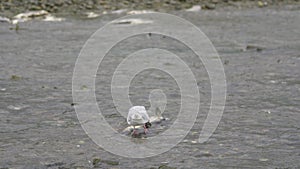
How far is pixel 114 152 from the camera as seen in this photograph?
392 centimetres

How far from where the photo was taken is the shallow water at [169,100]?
383 centimetres

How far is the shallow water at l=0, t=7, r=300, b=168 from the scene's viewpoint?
3830 millimetres

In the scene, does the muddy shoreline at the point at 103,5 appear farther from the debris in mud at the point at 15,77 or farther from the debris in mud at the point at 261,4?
the debris in mud at the point at 15,77

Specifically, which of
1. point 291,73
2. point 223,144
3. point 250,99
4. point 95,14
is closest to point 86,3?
point 95,14

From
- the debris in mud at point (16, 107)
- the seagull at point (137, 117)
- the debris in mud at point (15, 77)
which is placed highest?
the seagull at point (137, 117)

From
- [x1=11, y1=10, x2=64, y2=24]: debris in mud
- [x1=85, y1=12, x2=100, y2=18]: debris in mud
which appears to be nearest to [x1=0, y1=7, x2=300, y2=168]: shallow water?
[x1=11, y1=10, x2=64, y2=24]: debris in mud

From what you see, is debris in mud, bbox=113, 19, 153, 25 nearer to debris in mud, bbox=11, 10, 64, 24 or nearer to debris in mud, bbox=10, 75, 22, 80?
debris in mud, bbox=11, 10, 64, 24

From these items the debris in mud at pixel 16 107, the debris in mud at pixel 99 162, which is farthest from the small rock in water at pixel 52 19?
the debris in mud at pixel 99 162

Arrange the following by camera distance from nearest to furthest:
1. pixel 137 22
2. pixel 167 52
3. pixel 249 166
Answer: pixel 249 166 → pixel 167 52 → pixel 137 22

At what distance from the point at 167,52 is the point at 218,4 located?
4.02 meters

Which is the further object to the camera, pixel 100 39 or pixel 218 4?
pixel 218 4

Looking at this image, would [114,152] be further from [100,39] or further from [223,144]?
[100,39]

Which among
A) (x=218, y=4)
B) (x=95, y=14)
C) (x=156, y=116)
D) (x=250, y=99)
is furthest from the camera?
(x=218, y=4)

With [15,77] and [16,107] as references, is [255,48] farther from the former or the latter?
[16,107]
